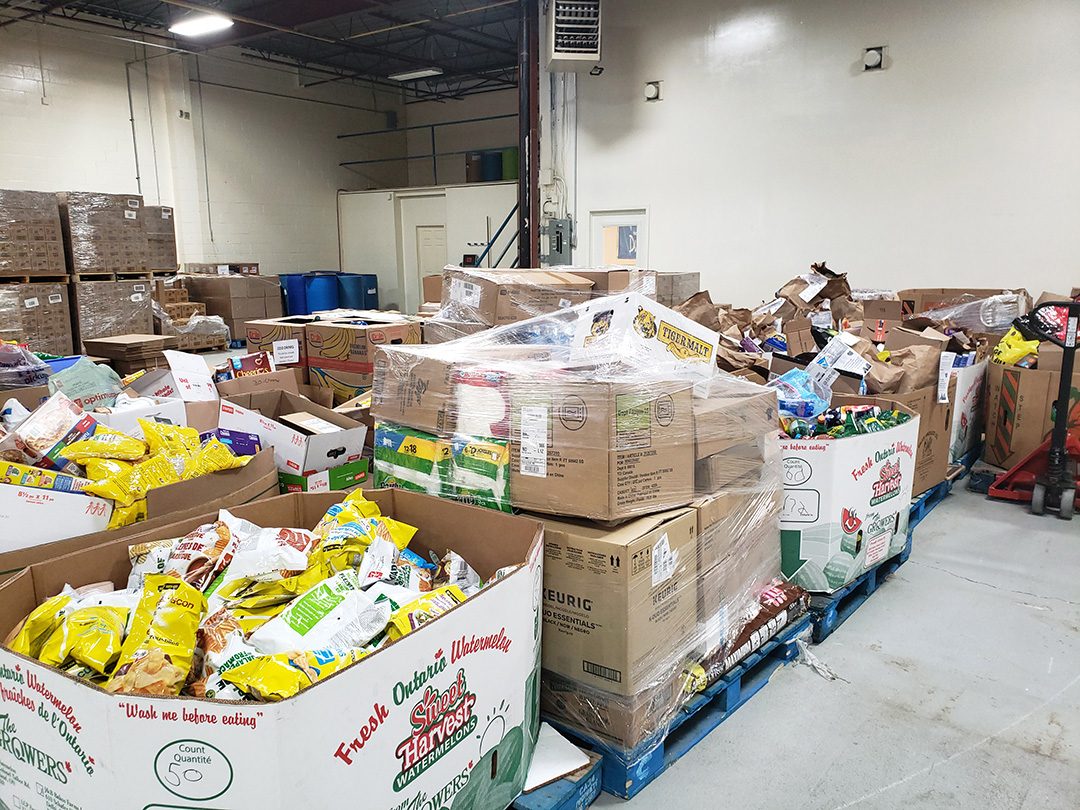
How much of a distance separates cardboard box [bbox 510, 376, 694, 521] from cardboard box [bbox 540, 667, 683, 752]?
43cm

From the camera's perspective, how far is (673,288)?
548cm

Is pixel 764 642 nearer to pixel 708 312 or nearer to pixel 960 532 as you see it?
pixel 960 532

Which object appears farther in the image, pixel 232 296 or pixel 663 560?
pixel 232 296

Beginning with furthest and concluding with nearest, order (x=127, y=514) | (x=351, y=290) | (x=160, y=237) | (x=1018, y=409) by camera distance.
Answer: (x=351, y=290) < (x=160, y=237) < (x=1018, y=409) < (x=127, y=514)

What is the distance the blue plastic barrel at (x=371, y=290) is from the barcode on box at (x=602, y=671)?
10.9 metres

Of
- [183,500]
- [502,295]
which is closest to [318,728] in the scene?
[183,500]

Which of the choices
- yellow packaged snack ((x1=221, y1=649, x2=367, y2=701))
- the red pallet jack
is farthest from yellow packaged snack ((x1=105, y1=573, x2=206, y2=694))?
the red pallet jack

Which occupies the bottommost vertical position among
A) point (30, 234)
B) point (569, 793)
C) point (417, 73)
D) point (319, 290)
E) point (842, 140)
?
point (569, 793)

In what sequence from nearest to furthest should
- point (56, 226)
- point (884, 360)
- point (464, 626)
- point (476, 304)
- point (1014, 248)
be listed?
point (464, 626)
point (476, 304)
point (884, 360)
point (1014, 248)
point (56, 226)

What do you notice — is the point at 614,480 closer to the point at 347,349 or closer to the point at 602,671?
the point at 602,671

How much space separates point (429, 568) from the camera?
69.6 inches

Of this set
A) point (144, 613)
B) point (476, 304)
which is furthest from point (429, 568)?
point (476, 304)

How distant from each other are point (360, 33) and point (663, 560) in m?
11.1

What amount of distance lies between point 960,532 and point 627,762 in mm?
2604
